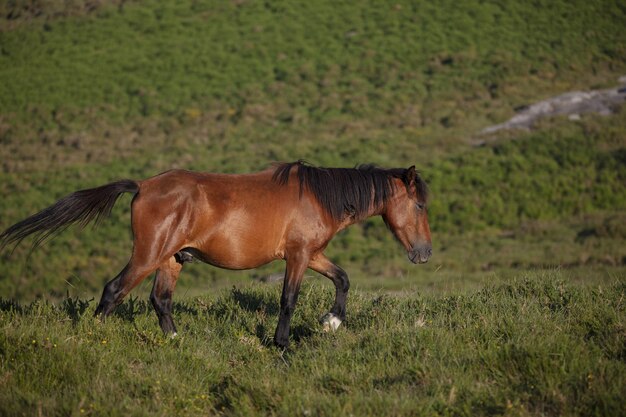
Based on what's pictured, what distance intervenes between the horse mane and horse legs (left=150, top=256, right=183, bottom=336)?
1.64 m

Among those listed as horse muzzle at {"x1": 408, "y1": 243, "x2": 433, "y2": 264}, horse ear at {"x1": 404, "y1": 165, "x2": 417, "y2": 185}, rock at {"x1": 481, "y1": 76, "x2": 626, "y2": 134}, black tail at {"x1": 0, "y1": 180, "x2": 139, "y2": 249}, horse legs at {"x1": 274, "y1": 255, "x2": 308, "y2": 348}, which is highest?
black tail at {"x1": 0, "y1": 180, "x2": 139, "y2": 249}

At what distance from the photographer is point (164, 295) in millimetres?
7840

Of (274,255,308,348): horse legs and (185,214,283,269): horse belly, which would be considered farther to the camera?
(185,214,283,269): horse belly

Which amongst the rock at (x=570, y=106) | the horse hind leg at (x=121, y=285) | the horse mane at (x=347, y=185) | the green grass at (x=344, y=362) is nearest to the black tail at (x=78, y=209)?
the horse hind leg at (x=121, y=285)

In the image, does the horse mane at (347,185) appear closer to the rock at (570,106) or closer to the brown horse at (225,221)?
the brown horse at (225,221)

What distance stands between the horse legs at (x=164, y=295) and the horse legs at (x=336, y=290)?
165 cm

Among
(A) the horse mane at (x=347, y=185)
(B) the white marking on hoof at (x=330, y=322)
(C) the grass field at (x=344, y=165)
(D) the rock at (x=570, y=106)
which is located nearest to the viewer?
(C) the grass field at (x=344, y=165)

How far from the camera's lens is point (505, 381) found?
5.57 metres

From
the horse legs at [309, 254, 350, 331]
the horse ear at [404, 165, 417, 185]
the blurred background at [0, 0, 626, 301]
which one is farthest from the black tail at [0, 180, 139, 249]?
the blurred background at [0, 0, 626, 301]

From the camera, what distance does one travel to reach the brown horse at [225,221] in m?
7.45

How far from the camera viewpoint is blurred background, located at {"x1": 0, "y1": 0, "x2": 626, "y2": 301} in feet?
77.4

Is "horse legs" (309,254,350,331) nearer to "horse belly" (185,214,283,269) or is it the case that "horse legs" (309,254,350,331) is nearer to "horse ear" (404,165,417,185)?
"horse belly" (185,214,283,269)

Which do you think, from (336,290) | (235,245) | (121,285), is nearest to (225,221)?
(235,245)

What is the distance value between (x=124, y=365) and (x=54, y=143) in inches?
1311
